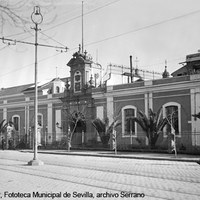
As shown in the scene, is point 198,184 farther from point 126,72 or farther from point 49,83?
point 49,83

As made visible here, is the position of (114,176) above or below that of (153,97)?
below

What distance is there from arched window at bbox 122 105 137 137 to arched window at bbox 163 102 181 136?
3285mm

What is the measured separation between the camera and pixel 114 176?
1233cm

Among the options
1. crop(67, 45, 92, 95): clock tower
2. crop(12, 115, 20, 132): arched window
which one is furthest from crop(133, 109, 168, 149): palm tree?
crop(12, 115, 20, 132): arched window

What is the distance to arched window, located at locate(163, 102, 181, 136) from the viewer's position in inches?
1104

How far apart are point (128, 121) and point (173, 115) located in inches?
193

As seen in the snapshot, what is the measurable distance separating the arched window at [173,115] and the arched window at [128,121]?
10.8 ft

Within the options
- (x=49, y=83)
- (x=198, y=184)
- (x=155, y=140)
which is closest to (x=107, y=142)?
(x=155, y=140)

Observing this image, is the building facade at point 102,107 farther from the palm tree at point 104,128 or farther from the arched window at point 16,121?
the palm tree at point 104,128

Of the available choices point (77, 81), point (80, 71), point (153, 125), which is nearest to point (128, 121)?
point (153, 125)

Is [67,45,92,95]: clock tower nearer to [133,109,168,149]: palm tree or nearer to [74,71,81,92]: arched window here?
[74,71,81,92]: arched window

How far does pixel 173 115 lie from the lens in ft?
93.2

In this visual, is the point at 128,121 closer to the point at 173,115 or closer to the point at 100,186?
the point at 173,115

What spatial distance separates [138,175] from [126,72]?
3088 cm
